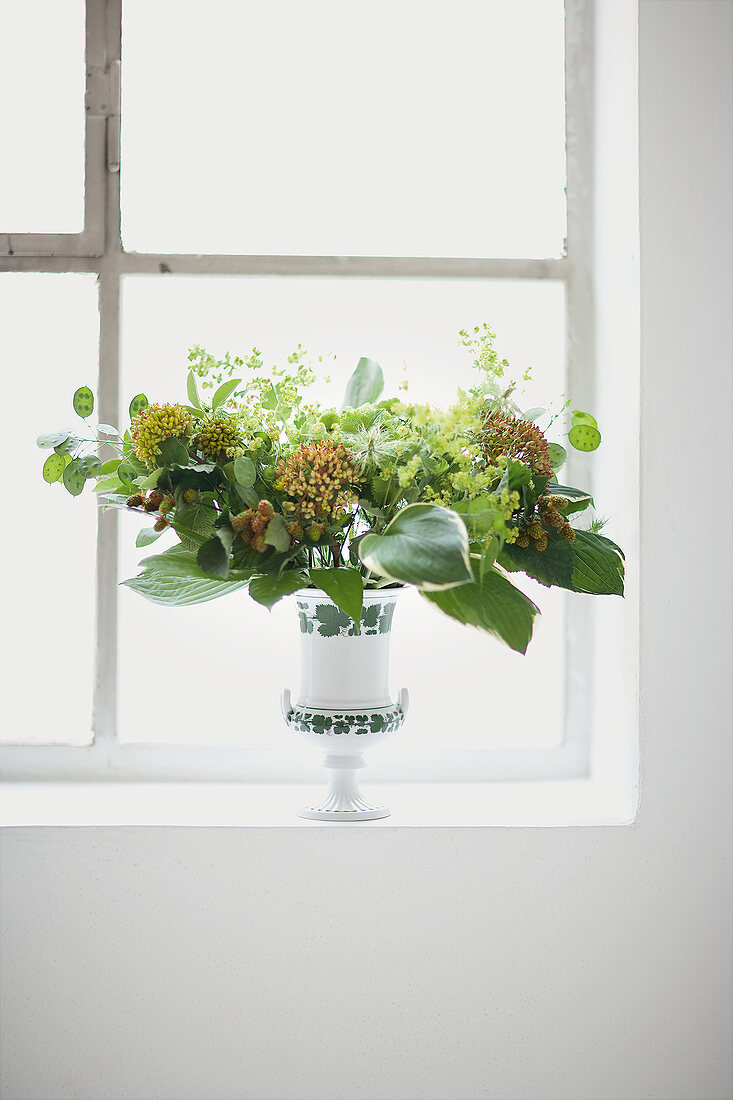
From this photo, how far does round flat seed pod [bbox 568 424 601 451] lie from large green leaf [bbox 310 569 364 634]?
1.02 ft

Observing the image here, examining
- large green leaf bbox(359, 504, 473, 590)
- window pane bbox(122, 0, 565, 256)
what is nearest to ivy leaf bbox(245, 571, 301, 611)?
large green leaf bbox(359, 504, 473, 590)

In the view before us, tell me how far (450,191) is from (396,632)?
69cm

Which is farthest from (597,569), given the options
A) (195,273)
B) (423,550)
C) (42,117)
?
(42,117)

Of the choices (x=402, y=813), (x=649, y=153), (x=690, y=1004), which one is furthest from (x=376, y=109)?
(x=690, y=1004)

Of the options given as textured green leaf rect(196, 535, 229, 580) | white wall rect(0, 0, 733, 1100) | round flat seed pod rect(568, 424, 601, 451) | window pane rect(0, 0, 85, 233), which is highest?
window pane rect(0, 0, 85, 233)

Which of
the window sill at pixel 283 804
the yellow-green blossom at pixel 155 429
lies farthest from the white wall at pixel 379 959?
the yellow-green blossom at pixel 155 429

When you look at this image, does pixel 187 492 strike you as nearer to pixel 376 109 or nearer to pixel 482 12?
pixel 376 109

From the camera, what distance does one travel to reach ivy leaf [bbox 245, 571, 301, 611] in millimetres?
894

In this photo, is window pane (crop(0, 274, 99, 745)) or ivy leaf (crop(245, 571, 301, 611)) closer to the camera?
ivy leaf (crop(245, 571, 301, 611))

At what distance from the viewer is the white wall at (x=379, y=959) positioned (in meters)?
1.11

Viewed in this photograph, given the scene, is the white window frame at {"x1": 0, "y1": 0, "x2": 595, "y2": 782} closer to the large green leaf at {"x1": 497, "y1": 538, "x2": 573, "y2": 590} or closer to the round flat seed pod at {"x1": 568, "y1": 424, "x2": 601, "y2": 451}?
the round flat seed pod at {"x1": 568, "y1": 424, "x2": 601, "y2": 451}

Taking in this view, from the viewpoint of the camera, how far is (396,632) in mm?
1354

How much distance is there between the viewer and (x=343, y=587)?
911 mm

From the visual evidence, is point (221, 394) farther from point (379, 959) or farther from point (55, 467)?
point (379, 959)
